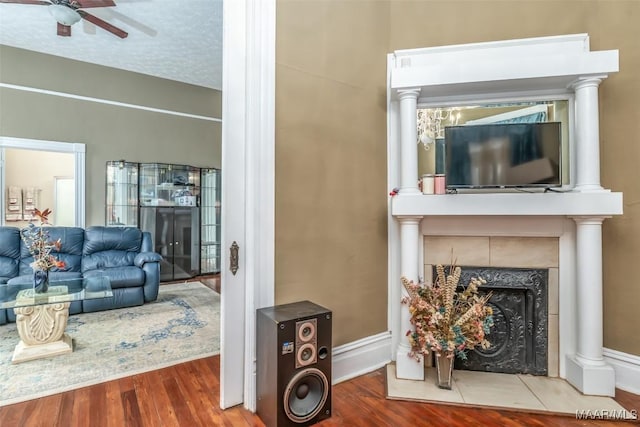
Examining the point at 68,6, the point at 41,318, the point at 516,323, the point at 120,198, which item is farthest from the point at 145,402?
the point at 120,198

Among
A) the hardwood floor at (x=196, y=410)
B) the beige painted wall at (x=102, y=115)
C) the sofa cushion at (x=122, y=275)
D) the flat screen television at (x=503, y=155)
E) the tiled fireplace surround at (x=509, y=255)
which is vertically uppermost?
the beige painted wall at (x=102, y=115)

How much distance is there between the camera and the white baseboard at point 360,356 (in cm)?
228

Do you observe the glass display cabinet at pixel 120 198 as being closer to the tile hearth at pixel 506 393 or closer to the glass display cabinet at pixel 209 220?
the glass display cabinet at pixel 209 220

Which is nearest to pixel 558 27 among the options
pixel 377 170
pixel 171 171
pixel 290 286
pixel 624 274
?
pixel 377 170

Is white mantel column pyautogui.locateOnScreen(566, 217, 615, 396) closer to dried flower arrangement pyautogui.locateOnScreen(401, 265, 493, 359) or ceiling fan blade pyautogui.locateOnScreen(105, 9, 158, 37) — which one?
dried flower arrangement pyautogui.locateOnScreen(401, 265, 493, 359)

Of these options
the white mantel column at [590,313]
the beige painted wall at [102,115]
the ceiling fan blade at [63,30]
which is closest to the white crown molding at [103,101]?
the beige painted wall at [102,115]

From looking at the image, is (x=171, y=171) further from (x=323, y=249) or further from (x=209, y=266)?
(x=323, y=249)

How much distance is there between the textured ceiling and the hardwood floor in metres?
4.01

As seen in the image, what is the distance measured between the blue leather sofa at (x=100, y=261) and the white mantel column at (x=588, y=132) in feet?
14.6

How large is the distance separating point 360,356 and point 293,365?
0.81m

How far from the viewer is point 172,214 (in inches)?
220

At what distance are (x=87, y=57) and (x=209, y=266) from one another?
3930 millimetres

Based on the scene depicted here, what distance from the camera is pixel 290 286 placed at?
7.00 feet

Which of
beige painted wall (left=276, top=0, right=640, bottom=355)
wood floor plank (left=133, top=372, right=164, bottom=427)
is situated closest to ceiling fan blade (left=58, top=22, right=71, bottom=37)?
beige painted wall (left=276, top=0, right=640, bottom=355)
